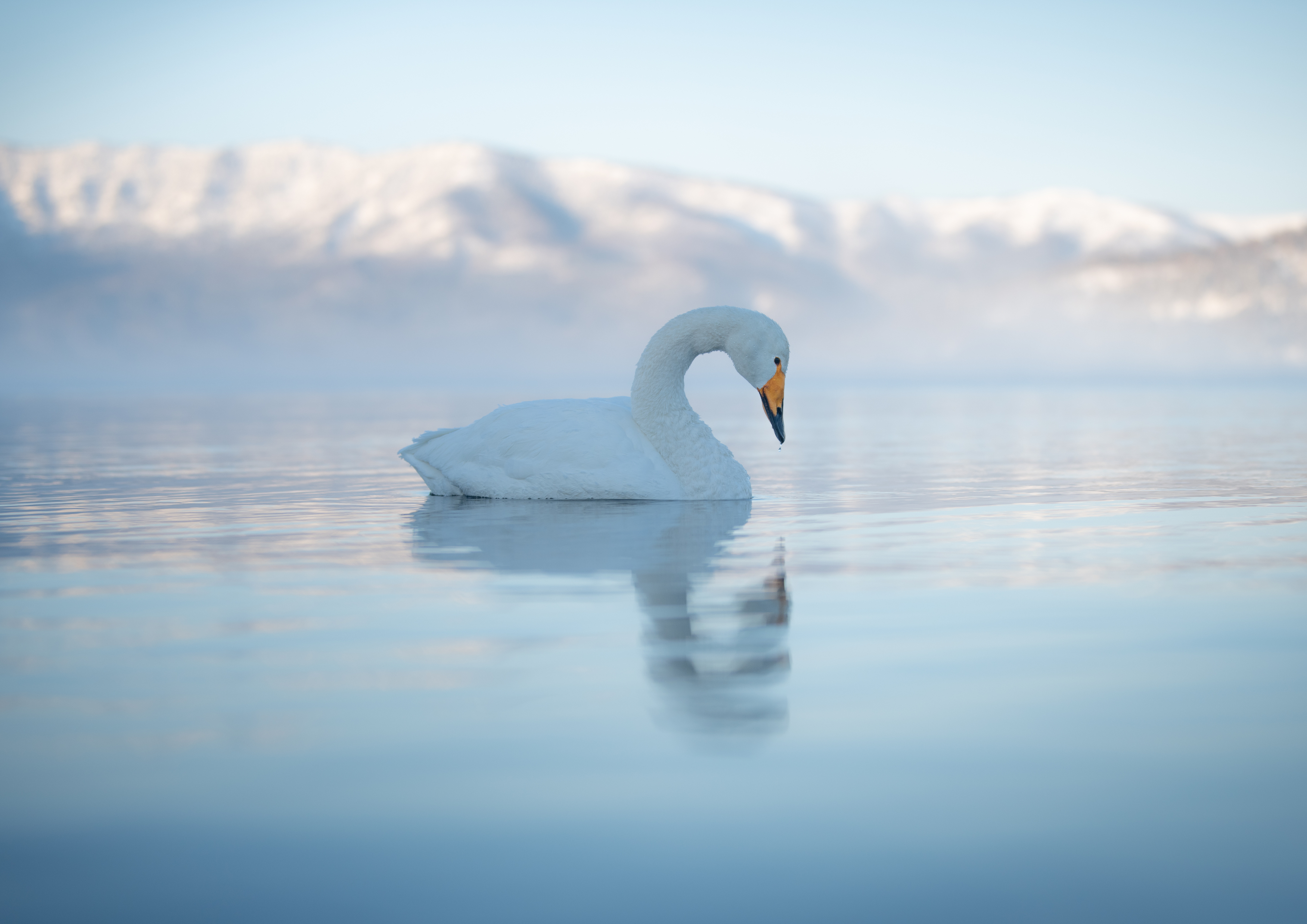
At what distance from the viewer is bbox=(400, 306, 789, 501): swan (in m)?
10.8

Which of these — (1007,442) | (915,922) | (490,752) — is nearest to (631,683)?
(490,752)

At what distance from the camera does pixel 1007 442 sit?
19.4m

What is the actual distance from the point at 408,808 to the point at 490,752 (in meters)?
0.46

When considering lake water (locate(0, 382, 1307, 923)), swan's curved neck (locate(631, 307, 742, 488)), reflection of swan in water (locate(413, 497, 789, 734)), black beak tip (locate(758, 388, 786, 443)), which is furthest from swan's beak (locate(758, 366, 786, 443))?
lake water (locate(0, 382, 1307, 923))

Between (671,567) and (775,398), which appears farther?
(775,398)

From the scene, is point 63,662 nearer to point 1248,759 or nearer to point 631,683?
point 631,683

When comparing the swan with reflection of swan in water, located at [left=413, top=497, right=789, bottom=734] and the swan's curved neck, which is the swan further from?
reflection of swan in water, located at [left=413, top=497, right=789, bottom=734]

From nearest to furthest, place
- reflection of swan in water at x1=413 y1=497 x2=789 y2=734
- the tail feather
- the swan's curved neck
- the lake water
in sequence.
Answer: the lake water
reflection of swan in water at x1=413 y1=497 x2=789 y2=734
the swan's curved neck
the tail feather

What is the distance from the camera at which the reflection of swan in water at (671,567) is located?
440cm

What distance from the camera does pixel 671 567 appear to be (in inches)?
290

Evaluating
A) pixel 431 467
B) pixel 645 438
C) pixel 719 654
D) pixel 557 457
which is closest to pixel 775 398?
pixel 645 438

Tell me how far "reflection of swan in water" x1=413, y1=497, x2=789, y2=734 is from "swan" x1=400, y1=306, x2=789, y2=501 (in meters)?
0.17

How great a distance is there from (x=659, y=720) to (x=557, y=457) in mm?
6895

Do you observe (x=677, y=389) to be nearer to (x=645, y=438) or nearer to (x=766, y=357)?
(x=645, y=438)
